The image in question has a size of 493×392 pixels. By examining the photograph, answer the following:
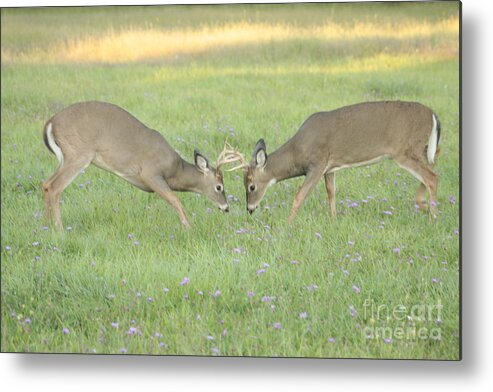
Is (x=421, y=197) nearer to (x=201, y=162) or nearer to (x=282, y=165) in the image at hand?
(x=282, y=165)

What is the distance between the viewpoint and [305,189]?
568 cm

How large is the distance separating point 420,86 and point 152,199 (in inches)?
60.2

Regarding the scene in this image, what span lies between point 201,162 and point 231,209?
1.04 ft

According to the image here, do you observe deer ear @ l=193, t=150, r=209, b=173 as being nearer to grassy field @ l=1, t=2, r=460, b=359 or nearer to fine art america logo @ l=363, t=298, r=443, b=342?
grassy field @ l=1, t=2, r=460, b=359

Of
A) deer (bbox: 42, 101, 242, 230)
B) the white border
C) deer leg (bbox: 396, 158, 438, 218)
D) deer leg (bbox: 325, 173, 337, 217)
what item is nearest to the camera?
the white border

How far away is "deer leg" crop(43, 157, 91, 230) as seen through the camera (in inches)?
220

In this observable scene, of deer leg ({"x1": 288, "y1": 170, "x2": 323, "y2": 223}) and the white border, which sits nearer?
the white border

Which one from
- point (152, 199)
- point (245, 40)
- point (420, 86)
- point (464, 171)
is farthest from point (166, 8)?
point (464, 171)

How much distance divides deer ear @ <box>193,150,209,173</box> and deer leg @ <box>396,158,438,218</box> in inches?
41.2

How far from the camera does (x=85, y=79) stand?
18.8 feet

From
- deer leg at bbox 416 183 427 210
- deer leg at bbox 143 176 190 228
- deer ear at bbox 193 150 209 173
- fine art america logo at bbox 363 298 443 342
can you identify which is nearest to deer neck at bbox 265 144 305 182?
deer ear at bbox 193 150 209 173

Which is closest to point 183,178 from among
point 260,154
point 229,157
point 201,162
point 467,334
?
point 201,162

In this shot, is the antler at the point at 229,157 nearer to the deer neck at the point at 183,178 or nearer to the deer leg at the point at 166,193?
the deer neck at the point at 183,178

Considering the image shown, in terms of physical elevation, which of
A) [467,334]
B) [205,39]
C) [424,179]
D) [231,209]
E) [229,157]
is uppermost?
[205,39]
